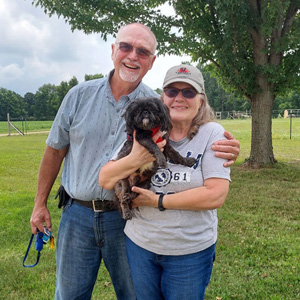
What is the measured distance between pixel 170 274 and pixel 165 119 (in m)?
1.19

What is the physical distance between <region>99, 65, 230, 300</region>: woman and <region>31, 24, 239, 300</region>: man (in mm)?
340

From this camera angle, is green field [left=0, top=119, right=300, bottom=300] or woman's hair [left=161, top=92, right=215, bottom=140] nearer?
woman's hair [left=161, top=92, right=215, bottom=140]

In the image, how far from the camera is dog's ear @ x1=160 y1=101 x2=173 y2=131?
8.25 ft

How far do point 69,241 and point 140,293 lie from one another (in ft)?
2.79

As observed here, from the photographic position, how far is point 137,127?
2.65 metres

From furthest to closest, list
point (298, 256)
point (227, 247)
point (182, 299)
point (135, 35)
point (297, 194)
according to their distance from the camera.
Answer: point (297, 194), point (227, 247), point (298, 256), point (135, 35), point (182, 299)

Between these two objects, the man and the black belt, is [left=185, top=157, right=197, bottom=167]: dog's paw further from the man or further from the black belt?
the black belt

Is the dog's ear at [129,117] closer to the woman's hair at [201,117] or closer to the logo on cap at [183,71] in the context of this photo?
the woman's hair at [201,117]

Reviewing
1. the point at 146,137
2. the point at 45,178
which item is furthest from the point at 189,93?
the point at 45,178

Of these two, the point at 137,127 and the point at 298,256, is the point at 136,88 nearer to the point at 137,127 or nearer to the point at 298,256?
the point at 137,127

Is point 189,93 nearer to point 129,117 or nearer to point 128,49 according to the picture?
point 129,117

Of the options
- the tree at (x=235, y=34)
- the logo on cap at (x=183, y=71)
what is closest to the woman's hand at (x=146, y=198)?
the logo on cap at (x=183, y=71)

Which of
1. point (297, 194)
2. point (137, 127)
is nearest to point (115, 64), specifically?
point (137, 127)

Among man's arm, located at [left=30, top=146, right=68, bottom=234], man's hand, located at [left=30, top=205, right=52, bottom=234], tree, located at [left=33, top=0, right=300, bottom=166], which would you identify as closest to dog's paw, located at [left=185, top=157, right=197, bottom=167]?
man's arm, located at [left=30, top=146, right=68, bottom=234]
